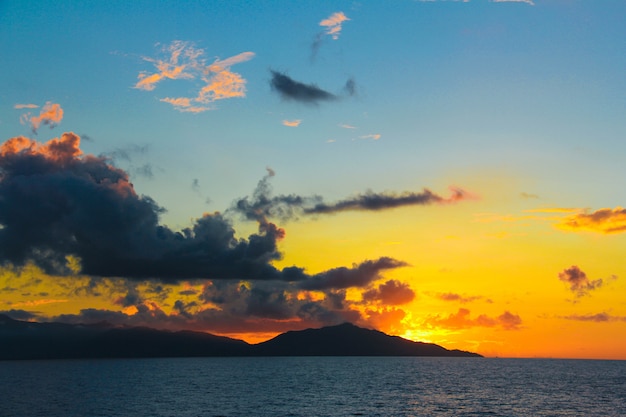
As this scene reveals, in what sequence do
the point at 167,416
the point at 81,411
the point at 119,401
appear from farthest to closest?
1. the point at 119,401
2. the point at 81,411
3. the point at 167,416

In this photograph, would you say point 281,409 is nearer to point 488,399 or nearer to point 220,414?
point 220,414

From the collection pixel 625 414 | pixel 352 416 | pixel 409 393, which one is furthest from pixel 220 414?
pixel 625 414

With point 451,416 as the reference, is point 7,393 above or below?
below

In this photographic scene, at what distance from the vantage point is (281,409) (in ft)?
483

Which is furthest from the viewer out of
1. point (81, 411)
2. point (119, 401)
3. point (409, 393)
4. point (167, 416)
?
point (409, 393)

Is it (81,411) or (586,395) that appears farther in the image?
(586,395)

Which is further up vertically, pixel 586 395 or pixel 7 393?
pixel 586 395

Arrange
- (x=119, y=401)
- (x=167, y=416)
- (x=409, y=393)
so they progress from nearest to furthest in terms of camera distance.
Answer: (x=167, y=416), (x=119, y=401), (x=409, y=393)

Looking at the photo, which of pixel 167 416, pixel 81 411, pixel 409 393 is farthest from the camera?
Answer: pixel 409 393

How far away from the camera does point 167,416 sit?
13400 cm

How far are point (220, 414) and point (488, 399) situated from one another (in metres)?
86.6

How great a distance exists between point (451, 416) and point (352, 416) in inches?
918

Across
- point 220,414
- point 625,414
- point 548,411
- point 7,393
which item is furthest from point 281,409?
point 7,393

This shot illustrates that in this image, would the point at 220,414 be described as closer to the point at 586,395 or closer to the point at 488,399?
the point at 488,399
